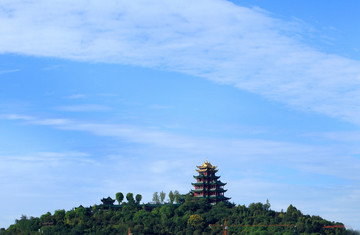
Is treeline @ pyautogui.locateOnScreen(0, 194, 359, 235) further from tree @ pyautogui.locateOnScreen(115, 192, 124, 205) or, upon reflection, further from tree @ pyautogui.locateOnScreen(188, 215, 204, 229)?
tree @ pyautogui.locateOnScreen(115, 192, 124, 205)

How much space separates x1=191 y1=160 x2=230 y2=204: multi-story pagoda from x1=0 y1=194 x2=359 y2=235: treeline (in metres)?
6.80

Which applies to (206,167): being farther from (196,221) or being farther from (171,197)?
(196,221)

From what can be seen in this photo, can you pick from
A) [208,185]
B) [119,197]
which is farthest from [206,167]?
[119,197]

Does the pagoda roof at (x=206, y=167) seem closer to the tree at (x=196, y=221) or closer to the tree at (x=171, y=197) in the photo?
the tree at (x=171, y=197)

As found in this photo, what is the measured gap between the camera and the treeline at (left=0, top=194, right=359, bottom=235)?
10100cm

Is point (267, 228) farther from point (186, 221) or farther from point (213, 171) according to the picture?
point (213, 171)

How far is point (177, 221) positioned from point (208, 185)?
20809 millimetres

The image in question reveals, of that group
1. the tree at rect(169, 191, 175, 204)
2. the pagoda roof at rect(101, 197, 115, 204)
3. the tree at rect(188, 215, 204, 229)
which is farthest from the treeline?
the tree at rect(169, 191, 175, 204)

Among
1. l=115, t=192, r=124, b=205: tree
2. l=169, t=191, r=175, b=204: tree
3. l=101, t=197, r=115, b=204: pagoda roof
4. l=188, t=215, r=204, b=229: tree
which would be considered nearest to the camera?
l=188, t=215, r=204, b=229: tree

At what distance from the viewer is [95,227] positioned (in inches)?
4065


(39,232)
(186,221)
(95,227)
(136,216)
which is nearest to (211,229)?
(186,221)

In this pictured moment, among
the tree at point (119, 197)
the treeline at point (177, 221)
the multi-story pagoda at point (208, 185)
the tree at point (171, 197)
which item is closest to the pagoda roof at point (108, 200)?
the tree at point (119, 197)

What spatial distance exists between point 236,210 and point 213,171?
629 inches

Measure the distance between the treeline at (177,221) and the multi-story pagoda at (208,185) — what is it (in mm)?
6799
